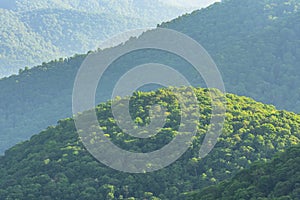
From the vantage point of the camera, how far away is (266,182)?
127 feet

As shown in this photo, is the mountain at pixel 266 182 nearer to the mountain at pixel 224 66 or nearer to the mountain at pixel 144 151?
the mountain at pixel 144 151

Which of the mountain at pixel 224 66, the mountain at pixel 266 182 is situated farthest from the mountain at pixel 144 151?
A: the mountain at pixel 224 66

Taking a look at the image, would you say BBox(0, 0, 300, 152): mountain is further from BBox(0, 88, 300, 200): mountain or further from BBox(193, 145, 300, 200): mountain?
BBox(193, 145, 300, 200): mountain

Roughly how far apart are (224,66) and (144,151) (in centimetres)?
6340

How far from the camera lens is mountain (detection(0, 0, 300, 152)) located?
10950 centimetres

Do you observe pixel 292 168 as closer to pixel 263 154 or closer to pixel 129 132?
pixel 263 154

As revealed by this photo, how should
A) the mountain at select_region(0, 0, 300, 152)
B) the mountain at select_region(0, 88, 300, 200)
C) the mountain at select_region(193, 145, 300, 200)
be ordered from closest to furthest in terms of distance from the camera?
1. the mountain at select_region(193, 145, 300, 200)
2. the mountain at select_region(0, 88, 300, 200)
3. the mountain at select_region(0, 0, 300, 152)

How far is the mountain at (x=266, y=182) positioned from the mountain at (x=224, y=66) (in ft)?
204

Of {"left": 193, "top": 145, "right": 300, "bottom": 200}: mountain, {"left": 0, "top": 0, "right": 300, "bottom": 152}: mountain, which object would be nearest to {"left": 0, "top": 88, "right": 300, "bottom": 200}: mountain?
{"left": 193, "top": 145, "right": 300, "bottom": 200}: mountain

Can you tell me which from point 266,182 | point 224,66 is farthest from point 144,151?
point 224,66

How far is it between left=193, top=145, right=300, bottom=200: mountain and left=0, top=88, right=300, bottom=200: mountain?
8475 millimetres

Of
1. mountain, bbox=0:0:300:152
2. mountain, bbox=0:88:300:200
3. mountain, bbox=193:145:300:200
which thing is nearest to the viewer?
mountain, bbox=193:145:300:200

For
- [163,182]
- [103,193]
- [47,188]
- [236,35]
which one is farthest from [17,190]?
[236,35]

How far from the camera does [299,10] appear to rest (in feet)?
428
